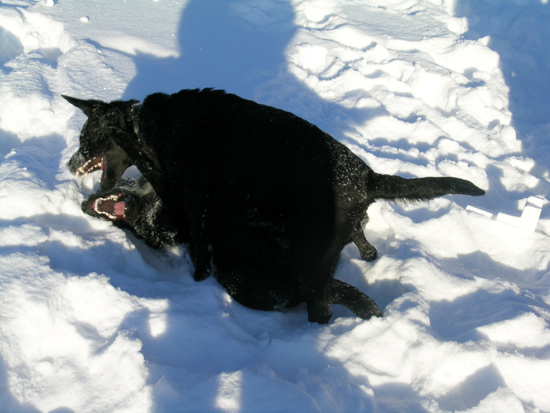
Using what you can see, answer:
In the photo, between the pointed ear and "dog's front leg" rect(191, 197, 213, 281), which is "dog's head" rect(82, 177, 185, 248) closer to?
"dog's front leg" rect(191, 197, 213, 281)

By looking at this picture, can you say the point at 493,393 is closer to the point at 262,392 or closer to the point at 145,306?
the point at 262,392

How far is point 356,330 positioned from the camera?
2.90 meters

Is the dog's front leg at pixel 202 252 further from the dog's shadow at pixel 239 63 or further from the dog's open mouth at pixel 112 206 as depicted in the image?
the dog's shadow at pixel 239 63

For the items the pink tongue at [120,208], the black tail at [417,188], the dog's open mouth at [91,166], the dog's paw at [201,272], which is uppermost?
the black tail at [417,188]

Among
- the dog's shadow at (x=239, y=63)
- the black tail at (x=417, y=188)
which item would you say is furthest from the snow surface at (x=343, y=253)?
the black tail at (x=417, y=188)

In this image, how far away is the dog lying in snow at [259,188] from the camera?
2.96 meters

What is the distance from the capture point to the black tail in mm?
2955

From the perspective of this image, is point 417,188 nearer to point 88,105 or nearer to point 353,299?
point 353,299

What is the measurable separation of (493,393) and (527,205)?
261cm

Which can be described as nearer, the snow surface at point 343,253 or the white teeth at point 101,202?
the snow surface at point 343,253

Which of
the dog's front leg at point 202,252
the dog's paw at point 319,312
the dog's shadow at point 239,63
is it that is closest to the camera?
the dog's paw at point 319,312

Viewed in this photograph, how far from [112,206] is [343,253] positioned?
7.53ft

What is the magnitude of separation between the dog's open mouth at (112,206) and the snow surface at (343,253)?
0.14 meters

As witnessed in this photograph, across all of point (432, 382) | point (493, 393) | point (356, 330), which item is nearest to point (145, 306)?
point (356, 330)
